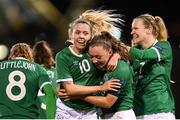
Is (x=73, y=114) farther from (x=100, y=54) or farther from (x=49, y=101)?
(x=100, y=54)

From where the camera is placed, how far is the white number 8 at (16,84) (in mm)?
3762

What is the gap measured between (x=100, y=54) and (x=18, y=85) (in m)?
0.75

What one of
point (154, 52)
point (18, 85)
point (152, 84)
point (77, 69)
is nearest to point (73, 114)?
point (77, 69)

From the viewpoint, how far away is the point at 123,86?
355 centimetres

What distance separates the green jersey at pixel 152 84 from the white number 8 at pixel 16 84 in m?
0.97

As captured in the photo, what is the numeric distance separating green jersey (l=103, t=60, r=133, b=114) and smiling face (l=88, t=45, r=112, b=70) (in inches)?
3.8

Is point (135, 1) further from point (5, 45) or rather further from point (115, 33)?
point (115, 33)

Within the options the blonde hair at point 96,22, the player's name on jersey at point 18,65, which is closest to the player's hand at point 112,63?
the blonde hair at point 96,22

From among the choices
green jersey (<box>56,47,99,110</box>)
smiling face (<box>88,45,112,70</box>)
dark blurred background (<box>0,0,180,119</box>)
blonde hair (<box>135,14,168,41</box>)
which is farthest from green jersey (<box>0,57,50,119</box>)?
dark blurred background (<box>0,0,180,119</box>)

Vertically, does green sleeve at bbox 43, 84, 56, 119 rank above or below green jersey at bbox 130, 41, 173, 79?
below

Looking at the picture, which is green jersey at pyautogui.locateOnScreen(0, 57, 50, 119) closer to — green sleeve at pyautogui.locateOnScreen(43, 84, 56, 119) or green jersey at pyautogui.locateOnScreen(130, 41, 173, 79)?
green sleeve at pyautogui.locateOnScreen(43, 84, 56, 119)

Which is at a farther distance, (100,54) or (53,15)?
(53,15)

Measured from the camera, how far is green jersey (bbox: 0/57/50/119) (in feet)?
12.3

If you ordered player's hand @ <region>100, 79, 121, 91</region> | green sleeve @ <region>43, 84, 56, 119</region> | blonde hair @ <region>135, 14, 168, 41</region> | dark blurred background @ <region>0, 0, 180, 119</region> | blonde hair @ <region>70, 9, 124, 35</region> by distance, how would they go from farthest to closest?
dark blurred background @ <region>0, 0, 180, 119</region> < blonde hair @ <region>135, 14, 168, 41</region> < blonde hair @ <region>70, 9, 124, 35</region> < green sleeve @ <region>43, 84, 56, 119</region> < player's hand @ <region>100, 79, 121, 91</region>
